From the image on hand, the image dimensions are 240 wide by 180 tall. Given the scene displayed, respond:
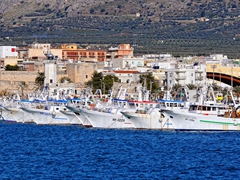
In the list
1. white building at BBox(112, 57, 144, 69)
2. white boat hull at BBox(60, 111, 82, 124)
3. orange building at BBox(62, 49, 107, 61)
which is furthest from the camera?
orange building at BBox(62, 49, 107, 61)

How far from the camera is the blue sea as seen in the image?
191 feet

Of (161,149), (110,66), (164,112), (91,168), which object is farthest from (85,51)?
(91,168)

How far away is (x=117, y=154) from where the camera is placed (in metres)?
68.8

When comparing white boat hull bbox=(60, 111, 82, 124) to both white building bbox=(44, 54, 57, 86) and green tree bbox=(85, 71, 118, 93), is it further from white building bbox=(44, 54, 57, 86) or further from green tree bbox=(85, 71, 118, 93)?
white building bbox=(44, 54, 57, 86)

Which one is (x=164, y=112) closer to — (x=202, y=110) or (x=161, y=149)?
(x=202, y=110)

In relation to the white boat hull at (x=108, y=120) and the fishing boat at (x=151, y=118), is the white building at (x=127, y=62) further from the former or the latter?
the fishing boat at (x=151, y=118)

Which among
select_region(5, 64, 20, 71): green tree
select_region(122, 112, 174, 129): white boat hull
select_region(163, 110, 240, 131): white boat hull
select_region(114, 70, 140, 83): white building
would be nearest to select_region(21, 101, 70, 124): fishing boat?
select_region(122, 112, 174, 129): white boat hull

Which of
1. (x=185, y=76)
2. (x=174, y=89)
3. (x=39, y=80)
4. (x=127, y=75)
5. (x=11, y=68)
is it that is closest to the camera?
(x=174, y=89)

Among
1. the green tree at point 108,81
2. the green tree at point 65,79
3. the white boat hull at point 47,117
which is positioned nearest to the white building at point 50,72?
the green tree at point 65,79

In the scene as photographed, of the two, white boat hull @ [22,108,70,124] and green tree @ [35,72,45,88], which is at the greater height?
green tree @ [35,72,45,88]

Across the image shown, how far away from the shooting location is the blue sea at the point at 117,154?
58250 mm

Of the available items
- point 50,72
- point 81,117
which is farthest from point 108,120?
point 50,72

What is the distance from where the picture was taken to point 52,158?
65625 millimetres

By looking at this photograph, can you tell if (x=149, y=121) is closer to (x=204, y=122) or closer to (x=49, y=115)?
(x=204, y=122)
